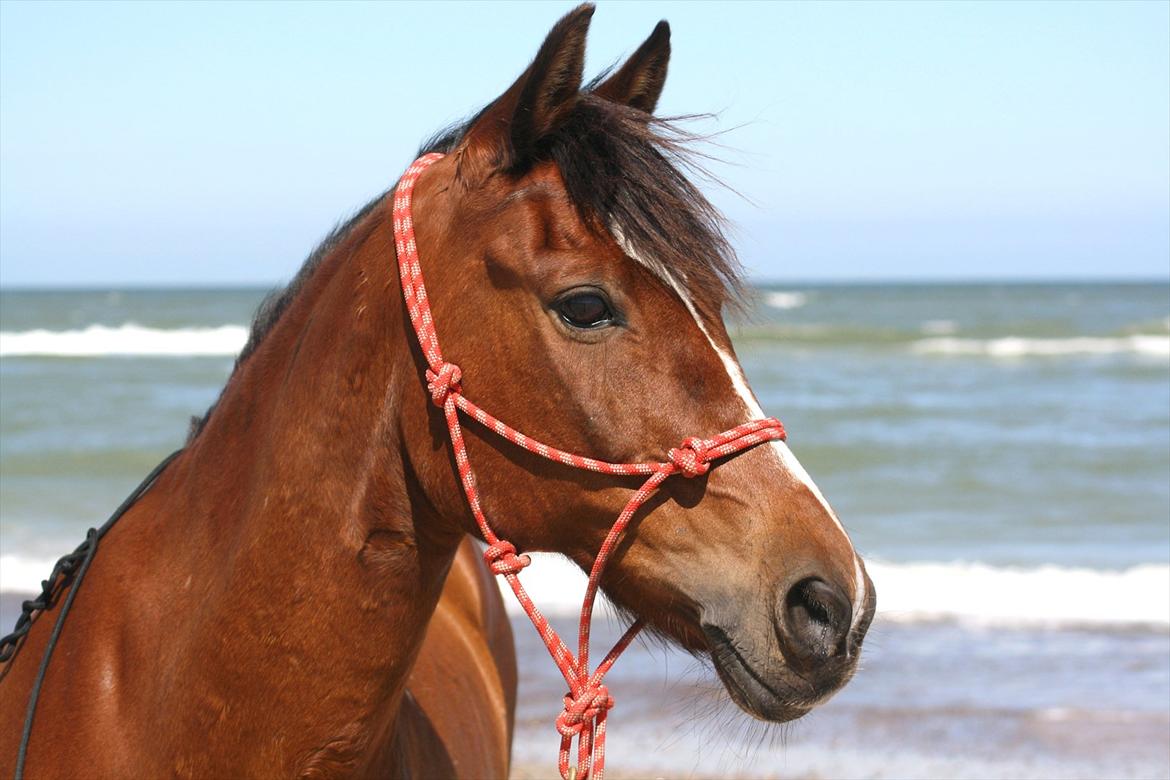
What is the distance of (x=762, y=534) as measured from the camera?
1.53m

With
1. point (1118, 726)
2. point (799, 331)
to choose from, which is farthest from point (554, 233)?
point (799, 331)

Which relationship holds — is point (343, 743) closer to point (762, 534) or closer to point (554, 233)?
point (762, 534)

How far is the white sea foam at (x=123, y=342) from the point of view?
2453 centimetres

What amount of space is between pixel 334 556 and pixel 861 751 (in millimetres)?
3600

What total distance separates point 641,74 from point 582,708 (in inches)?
40.4

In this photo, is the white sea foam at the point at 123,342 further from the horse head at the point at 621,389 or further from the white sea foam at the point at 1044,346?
the horse head at the point at 621,389

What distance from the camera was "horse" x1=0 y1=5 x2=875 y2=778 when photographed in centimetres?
156

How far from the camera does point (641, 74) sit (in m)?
1.93

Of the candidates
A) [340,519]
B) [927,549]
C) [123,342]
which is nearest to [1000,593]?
[927,549]

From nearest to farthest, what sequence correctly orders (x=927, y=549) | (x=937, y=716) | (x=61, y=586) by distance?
(x=61, y=586) → (x=937, y=716) → (x=927, y=549)

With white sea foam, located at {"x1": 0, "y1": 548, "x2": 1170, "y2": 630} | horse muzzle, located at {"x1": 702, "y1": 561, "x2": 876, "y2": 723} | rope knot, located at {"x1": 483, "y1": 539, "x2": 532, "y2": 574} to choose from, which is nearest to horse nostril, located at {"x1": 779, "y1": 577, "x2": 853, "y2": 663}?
horse muzzle, located at {"x1": 702, "y1": 561, "x2": 876, "y2": 723}

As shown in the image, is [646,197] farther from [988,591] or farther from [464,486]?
[988,591]

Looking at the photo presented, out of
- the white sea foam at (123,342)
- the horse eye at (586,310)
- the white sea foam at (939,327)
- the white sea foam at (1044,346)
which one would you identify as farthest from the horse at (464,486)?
the white sea foam at (939,327)

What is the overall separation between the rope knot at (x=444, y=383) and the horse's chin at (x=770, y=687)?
496mm
